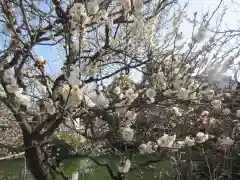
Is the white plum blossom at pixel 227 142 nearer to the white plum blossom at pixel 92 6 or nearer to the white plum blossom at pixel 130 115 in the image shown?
the white plum blossom at pixel 130 115

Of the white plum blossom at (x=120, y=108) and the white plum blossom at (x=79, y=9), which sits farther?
the white plum blossom at (x=120, y=108)

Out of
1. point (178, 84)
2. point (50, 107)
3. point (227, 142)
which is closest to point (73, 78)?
point (50, 107)

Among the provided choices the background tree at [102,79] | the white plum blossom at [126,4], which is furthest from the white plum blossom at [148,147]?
the white plum blossom at [126,4]

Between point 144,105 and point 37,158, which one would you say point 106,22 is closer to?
point 144,105

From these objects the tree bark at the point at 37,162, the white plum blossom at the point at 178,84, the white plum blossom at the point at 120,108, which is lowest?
the tree bark at the point at 37,162

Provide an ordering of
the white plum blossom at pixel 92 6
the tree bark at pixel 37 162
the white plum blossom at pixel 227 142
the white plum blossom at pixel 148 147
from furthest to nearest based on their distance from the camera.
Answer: the white plum blossom at pixel 227 142, the tree bark at pixel 37 162, the white plum blossom at pixel 148 147, the white plum blossom at pixel 92 6

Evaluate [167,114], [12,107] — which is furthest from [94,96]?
[167,114]

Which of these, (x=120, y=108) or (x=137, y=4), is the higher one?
(x=137, y=4)

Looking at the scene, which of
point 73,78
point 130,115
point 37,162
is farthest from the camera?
point 37,162

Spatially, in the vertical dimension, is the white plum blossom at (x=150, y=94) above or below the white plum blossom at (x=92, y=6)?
below

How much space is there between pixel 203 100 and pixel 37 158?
1446mm

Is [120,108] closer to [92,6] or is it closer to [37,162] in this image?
[92,6]

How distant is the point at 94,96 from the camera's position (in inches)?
75.7

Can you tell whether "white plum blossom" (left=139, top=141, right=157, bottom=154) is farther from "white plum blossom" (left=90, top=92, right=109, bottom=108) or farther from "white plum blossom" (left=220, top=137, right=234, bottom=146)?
"white plum blossom" (left=220, top=137, right=234, bottom=146)
